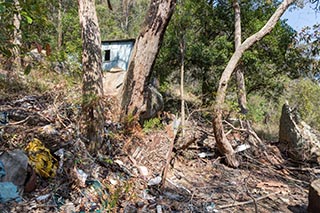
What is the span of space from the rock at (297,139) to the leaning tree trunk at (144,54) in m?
3.15

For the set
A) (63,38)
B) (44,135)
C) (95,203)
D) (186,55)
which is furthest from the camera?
(63,38)

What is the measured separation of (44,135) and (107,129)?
3.47ft

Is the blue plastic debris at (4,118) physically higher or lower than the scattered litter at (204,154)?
higher

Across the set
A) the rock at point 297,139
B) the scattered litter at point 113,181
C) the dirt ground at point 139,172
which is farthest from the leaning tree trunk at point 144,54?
the rock at point 297,139

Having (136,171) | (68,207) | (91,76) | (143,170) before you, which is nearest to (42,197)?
(68,207)

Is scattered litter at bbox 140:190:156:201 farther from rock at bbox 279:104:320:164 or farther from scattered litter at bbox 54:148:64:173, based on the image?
rock at bbox 279:104:320:164

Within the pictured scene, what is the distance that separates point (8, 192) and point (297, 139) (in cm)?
498

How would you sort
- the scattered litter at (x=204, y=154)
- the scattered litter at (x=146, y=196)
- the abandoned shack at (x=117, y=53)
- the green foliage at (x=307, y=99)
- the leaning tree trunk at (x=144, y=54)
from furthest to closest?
the abandoned shack at (x=117, y=53), the green foliage at (x=307, y=99), the scattered litter at (x=204, y=154), the leaning tree trunk at (x=144, y=54), the scattered litter at (x=146, y=196)

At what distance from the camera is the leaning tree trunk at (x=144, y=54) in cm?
406

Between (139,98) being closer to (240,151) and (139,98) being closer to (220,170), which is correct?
(220,170)

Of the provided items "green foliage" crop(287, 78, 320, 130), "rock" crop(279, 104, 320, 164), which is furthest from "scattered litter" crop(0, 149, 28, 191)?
"green foliage" crop(287, 78, 320, 130)

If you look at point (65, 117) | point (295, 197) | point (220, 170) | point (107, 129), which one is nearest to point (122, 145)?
point (107, 129)

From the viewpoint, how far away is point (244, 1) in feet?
26.1

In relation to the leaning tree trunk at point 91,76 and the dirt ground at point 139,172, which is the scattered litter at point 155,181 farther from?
the leaning tree trunk at point 91,76
